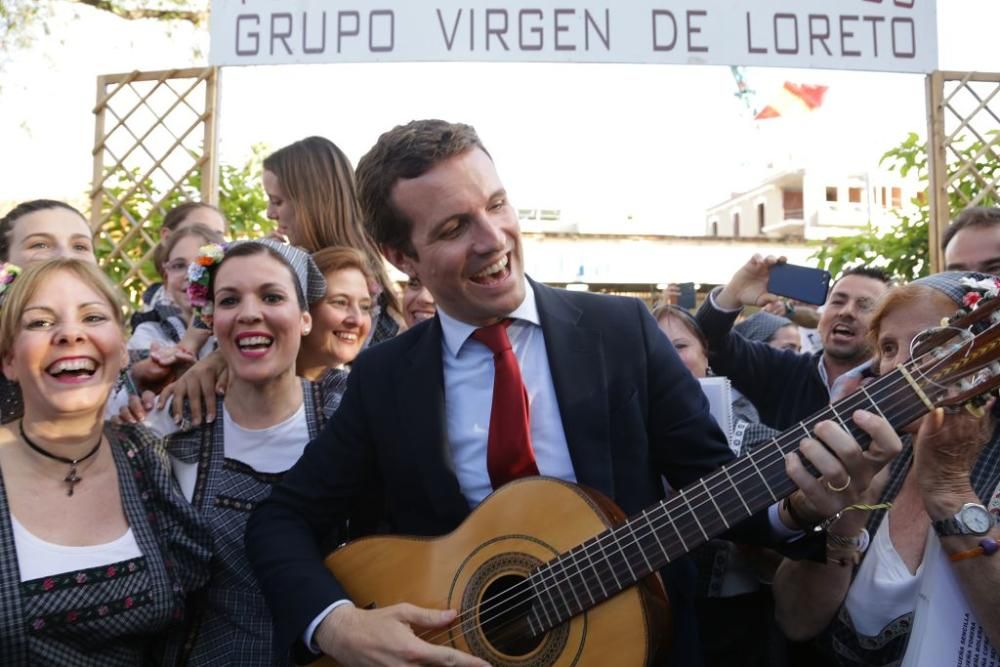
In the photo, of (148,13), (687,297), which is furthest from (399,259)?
(148,13)

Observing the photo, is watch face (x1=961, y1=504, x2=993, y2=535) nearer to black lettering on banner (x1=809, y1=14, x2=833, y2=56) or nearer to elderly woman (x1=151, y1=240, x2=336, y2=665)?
elderly woman (x1=151, y1=240, x2=336, y2=665)

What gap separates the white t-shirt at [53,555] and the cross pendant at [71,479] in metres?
0.15

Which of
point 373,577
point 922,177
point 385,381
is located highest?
point 922,177

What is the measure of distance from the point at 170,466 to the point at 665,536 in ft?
4.93

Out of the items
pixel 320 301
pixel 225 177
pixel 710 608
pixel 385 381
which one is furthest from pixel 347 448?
pixel 225 177

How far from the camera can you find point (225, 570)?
→ 103 inches

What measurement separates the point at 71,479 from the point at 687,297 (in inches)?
116

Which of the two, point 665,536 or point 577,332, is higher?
point 577,332

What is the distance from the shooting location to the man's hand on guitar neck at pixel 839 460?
1.80 metres

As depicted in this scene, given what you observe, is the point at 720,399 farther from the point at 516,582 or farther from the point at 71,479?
the point at 71,479

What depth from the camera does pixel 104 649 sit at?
2.34 metres

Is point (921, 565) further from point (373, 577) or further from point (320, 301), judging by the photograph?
point (320, 301)

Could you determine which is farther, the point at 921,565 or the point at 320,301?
the point at 320,301

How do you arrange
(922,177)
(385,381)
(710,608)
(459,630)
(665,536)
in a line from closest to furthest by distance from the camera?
1. (665,536)
2. (459,630)
3. (385,381)
4. (710,608)
5. (922,177)
